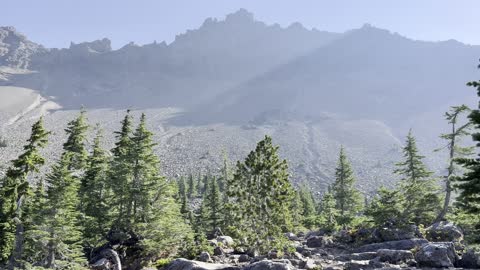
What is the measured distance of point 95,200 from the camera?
3269cm

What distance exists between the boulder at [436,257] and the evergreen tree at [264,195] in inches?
289

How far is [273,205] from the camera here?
74.7ft

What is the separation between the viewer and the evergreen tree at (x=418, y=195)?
2795 cm

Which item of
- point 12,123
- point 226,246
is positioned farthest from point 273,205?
point 12,123

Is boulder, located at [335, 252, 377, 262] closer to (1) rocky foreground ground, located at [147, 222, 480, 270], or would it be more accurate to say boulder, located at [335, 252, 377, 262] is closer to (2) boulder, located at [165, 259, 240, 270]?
(1) rocky foreground ground, located at [147, 222, 480, 270]

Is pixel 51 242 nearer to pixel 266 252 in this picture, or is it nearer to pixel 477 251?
pixel 266 252

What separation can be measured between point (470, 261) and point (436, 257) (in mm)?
1902

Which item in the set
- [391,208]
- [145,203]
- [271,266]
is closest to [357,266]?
[271,266]

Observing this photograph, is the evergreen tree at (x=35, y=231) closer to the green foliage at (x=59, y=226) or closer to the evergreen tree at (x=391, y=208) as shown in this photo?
the green foliage at (x=59, y=226)

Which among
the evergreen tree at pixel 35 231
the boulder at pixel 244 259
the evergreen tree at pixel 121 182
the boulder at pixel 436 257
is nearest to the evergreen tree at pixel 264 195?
the boulder at pixel 244 259

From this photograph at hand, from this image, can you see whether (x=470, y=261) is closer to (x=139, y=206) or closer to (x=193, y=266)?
(x=193, y=266)

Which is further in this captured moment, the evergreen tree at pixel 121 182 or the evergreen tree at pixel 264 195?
the evergreen tree at pixel 121 182

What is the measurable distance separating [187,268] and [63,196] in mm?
9777

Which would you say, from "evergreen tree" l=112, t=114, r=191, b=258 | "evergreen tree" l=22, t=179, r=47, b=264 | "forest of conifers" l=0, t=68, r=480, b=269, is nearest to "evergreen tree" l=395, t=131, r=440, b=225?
"forest of conifers" l=0, t=68, r=480, b=269
